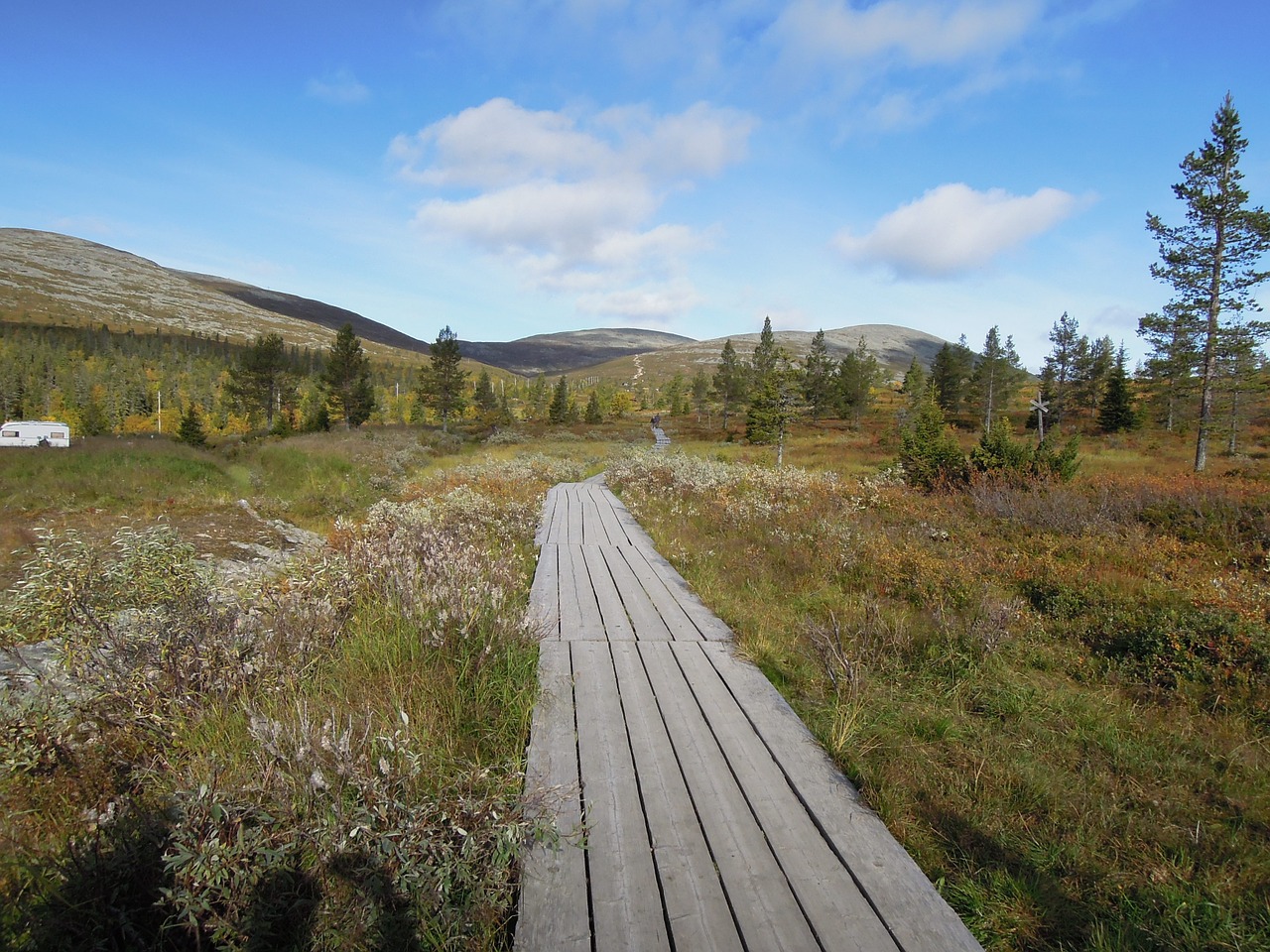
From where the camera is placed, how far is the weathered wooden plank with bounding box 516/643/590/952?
6.96 ft

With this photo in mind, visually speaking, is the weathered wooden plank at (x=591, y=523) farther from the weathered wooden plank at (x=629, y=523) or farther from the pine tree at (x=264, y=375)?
the pine tree at (x=264, y=375)

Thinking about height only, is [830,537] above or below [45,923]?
above

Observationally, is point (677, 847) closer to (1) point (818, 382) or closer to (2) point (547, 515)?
(2) point (547, 515)

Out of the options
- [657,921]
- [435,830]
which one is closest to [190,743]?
[435,830]

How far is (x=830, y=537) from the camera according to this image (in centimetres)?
865

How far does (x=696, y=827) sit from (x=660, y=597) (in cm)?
364

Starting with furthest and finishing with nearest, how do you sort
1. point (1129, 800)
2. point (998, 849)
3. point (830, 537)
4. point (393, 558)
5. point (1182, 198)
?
1. point (1182, 198)
2. point (830, 537)
3. point (393, 558)
4. point (1129, 800)
5. point (998, 849)

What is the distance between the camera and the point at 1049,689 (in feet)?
15.1

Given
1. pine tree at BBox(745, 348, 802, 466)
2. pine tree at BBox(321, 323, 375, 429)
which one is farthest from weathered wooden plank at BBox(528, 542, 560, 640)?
pine tree at BBox(321, 323, 375, 429)

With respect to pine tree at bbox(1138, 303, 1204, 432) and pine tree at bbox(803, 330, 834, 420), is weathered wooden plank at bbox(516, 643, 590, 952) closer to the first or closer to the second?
pine tree at bbox(1138, 303, 1204, 432)

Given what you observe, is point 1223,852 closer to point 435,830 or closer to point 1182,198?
point 435,830

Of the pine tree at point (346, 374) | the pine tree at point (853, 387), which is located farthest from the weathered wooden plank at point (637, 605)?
the pine tree at point (853, 387)

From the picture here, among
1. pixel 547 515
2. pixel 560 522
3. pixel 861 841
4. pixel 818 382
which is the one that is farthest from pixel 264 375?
pixel 818 382

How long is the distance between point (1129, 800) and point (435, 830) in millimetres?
3811
